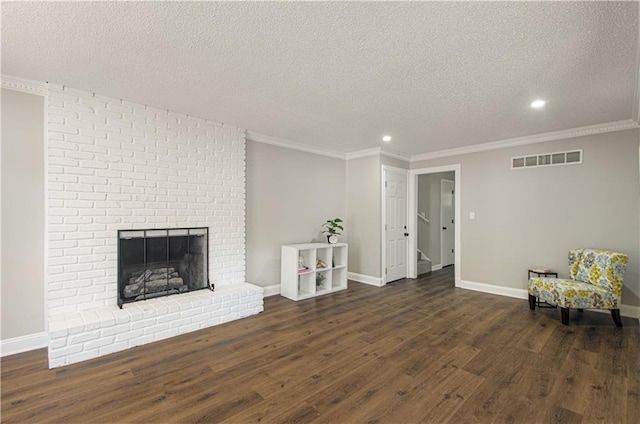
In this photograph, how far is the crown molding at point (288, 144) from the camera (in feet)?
14.2

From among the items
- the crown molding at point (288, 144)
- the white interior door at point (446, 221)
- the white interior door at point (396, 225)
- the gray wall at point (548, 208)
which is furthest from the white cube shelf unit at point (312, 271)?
the white interior door at point (446, 221)

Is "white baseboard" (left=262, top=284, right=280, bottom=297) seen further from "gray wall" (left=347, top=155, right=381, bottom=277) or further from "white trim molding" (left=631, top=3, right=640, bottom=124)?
"white trim molding" (left=631, top=3, right=640, bottom=124)

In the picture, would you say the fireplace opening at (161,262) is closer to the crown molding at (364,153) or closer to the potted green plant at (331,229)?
the potted green plant at (331,229)

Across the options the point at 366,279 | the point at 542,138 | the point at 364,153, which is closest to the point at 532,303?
the point at 542,138

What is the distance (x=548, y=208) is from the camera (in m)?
4.21

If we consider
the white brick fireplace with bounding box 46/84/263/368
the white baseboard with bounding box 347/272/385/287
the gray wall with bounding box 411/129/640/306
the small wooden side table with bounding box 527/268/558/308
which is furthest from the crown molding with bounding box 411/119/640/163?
the white brick fireplace with bounding box 46/84/263/368

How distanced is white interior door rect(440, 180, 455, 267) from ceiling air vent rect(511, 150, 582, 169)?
250 centimetres

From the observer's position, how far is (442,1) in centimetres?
162

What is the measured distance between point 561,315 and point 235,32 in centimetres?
443

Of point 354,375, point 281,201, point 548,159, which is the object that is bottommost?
point 354,375

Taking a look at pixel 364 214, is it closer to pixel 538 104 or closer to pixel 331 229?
pixel 331 229

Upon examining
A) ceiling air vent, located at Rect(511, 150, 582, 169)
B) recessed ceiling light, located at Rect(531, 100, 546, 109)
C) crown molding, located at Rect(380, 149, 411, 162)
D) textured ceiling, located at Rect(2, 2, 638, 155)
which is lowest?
ceiling air vent, located at Rect(511, 150, 582, 169)

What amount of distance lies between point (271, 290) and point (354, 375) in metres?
2.40

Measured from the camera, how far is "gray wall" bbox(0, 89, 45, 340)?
2623 millimetres
